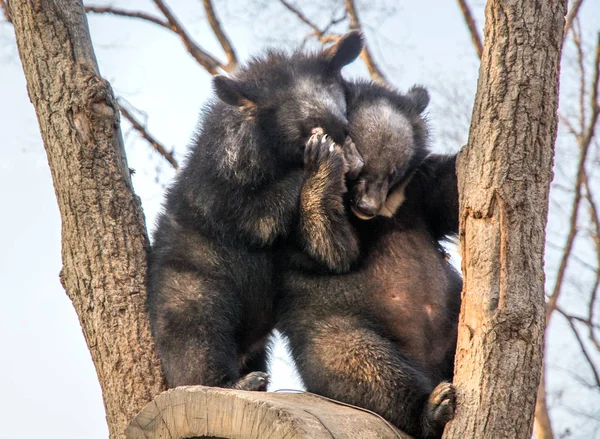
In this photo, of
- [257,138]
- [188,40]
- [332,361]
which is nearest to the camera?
[332,361]

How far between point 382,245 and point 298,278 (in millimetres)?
551

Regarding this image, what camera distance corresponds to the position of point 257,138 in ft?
16.8

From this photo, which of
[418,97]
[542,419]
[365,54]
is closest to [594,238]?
[542,419]

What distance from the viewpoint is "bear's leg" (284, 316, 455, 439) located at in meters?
3.92

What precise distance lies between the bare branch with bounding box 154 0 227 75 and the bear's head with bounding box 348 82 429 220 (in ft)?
15.6

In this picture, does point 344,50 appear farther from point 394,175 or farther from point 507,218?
point 507,218

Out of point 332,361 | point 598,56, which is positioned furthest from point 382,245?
point 598,56

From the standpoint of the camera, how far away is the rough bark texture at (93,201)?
4664mm

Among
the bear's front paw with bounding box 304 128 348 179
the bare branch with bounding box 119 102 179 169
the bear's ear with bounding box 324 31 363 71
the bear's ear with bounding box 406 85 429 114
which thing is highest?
the bare branch with bounding box 119 102 179 169

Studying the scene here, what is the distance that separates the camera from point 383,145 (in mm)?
4926

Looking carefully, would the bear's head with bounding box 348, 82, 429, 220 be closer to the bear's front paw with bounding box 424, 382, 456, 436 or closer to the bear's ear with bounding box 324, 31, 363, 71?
the bear's ear with bounding box 324, 31, 363, 71

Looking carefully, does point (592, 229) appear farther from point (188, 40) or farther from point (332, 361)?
point (332, 361)

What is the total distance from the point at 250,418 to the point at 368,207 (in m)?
1.63

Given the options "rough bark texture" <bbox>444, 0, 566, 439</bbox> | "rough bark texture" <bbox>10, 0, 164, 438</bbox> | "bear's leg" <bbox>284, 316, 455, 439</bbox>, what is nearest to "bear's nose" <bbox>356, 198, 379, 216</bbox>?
"bear's leg" <bbox>284, 316, 455, 439</bbox>
